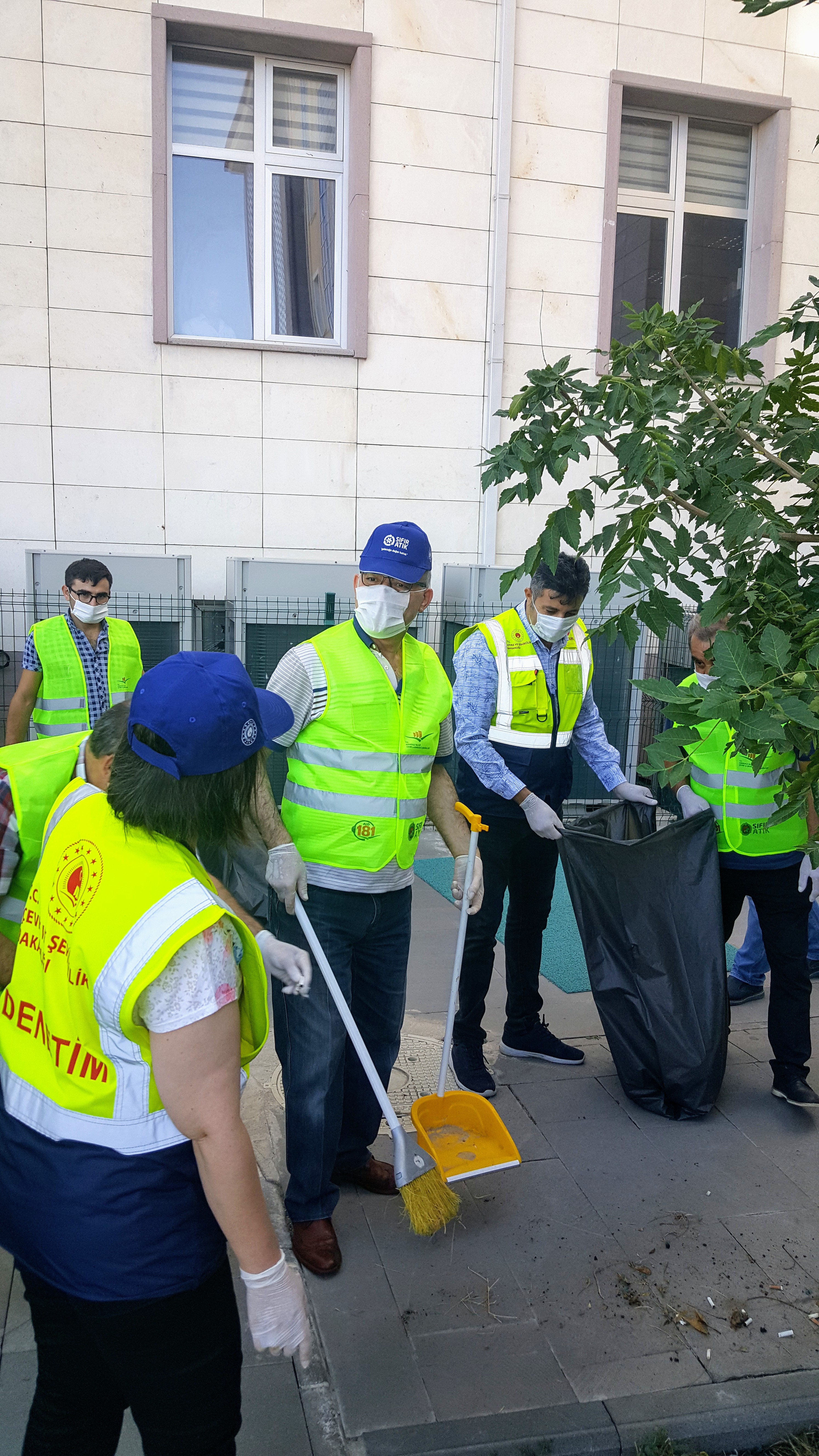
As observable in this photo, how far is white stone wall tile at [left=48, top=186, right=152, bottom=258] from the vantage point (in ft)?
22.8

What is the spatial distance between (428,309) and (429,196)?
809 mm

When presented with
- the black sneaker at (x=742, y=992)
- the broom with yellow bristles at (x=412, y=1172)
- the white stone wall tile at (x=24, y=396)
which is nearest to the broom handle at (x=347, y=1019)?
the broom with yellow bristles at (x=412, y=1172)

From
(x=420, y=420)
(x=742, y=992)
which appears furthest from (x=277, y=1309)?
(x=420, y=420)

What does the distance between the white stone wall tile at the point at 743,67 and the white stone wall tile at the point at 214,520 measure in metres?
5.04

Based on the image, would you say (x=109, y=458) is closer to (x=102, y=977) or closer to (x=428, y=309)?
(x=428, y=309)

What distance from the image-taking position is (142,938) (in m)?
1.38

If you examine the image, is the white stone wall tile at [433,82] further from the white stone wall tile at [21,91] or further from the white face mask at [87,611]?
the white face mask at [87,611]

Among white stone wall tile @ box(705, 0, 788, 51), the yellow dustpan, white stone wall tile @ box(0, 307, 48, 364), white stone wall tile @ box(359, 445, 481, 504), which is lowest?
the yellow dustpan

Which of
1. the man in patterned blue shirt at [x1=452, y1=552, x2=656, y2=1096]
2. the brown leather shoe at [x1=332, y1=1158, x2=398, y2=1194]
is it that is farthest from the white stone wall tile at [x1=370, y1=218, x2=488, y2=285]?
the brown leather shoe at [x1=332, y1=1158, x2=398, y2=1194]

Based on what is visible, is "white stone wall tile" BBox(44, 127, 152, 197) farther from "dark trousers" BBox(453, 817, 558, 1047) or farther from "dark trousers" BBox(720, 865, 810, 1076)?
"dark trousers" BBox(720, 865, 810, 1076)

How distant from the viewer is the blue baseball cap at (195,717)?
4.79 feet

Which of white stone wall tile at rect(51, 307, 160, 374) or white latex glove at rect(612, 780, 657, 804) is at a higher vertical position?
Result: white stone wall tile at rect(51, 307, 160, 374)

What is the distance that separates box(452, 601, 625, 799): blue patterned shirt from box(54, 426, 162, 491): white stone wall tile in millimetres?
4275

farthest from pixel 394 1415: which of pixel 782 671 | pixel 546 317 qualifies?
pixel 546 317
